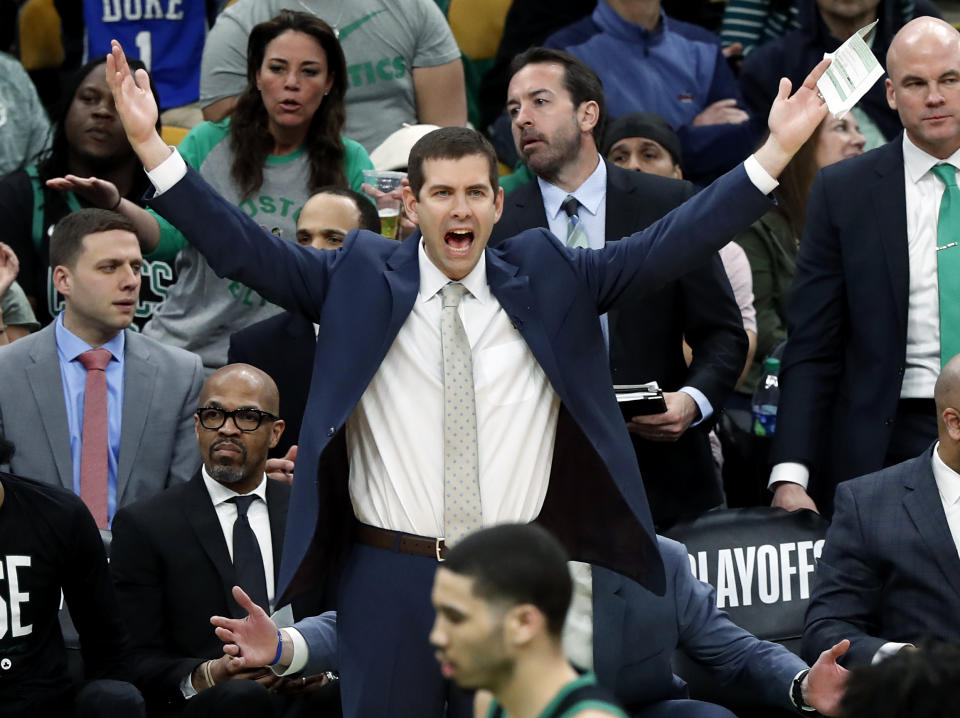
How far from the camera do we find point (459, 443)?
4047mm

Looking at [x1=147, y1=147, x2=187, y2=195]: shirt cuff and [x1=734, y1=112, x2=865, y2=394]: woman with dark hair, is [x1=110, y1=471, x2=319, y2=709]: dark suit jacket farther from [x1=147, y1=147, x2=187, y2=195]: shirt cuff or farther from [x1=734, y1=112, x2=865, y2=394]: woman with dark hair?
[x1=734, y1=112, x2=865, y2=394]: woman with dark hair

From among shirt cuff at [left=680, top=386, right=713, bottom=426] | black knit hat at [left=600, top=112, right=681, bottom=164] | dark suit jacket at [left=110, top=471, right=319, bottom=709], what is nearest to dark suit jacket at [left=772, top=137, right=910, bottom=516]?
shirt cuff at [left=680, top=386, right=713, bottom=426]

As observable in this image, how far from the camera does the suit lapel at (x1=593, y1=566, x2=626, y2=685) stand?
494 centimetres

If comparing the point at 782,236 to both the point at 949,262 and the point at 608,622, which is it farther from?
the point at 608,622

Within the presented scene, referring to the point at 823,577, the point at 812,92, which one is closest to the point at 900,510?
the point at 823,577

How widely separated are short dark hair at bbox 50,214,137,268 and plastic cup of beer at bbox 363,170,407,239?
2.95 ft

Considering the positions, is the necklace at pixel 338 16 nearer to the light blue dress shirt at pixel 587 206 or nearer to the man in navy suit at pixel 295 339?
the man in navy suit at pixel 295 339

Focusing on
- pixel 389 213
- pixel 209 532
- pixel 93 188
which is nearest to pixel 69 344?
pixel 93 188

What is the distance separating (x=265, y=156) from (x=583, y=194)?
1.34 metres

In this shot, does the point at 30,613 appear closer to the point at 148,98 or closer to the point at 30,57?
the point at 148,98

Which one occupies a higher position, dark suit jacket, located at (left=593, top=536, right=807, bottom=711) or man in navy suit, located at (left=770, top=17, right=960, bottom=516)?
man in navy suit, located at (left=770, top=17, right=960, bottom=516)

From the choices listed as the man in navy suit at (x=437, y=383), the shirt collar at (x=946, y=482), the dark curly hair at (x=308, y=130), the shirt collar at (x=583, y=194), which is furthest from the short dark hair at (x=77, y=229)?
the shirt collar at (x=946, y=482)

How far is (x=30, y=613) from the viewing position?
519cm

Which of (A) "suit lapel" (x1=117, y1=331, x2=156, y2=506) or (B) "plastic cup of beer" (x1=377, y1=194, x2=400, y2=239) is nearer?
(A) "suit lapel" (x1=117, y1=331, x2=156, y2=506)
